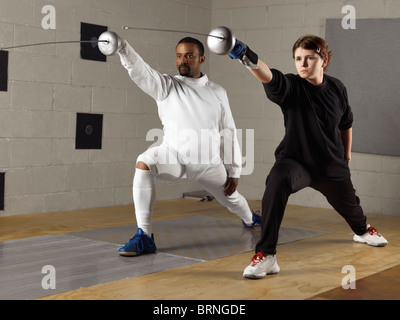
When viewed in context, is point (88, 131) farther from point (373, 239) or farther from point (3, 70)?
point (373, 239)

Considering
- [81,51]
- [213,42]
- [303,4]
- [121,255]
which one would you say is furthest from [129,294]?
[303,4]

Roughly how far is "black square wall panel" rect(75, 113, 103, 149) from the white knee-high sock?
1665mm

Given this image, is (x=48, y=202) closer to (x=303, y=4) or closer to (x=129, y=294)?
(x=129, y=294)

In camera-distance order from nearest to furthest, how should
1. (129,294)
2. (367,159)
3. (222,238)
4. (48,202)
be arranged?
(129,294), (222,238), (48,202), (367,159)

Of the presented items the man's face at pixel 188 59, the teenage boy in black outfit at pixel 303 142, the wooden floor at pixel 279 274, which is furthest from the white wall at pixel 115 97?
the teenage boy in black outfit at pixel 303 142

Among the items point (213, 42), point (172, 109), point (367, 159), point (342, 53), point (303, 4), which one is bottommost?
point (367, 159)

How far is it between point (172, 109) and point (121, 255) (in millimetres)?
823

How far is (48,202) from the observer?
4.49 m

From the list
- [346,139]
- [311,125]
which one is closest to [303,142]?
[311,125]

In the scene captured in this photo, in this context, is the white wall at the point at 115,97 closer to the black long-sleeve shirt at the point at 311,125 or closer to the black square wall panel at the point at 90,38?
the black square wall panel at the point at 90,38

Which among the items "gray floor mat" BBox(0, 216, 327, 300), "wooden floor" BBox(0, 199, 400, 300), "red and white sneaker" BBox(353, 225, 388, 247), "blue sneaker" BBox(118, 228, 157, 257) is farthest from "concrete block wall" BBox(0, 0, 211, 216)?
"red and white sneaker" BBox(353, 225, 388, 247)

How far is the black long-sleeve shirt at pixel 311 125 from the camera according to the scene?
2.84 meters

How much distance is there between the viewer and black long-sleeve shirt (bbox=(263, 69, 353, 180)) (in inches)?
112

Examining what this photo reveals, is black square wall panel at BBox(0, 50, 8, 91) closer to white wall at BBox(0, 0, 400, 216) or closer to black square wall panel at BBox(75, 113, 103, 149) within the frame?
white wall at BBox(0, 0, 400, 216)
